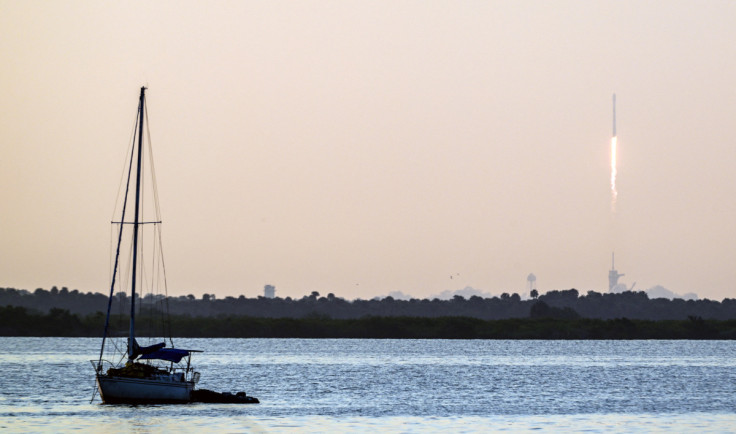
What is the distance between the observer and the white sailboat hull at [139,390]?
245 feet

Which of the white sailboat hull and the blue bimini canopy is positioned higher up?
the blue bimini canopy

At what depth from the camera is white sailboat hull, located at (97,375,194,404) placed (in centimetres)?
7462

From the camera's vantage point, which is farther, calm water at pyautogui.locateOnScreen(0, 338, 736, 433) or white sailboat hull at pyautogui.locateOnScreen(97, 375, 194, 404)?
white sailboat hull at pyautogui.locateOnScreen(97, 375, 194, 404)

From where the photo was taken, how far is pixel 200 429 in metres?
66.1

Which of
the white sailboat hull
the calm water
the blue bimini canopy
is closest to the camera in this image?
the calm water

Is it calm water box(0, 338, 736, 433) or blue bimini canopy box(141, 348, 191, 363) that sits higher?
blue bimini canopy box(141, 348, 191, 363)

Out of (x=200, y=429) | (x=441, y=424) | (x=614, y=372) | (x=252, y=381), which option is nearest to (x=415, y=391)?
(x=252, y=381)

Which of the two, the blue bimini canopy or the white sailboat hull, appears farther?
the blue bimini canopy

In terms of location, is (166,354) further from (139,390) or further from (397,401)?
(397,401)

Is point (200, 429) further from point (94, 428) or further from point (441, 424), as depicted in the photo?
point (441, 424)

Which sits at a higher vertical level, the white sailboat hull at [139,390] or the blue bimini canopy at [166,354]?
the blue bimini canopy at [166,354]

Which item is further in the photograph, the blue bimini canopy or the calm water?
the blue bimini canopy

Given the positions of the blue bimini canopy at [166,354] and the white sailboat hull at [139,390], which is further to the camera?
the blue bimini canopy at [166,354]

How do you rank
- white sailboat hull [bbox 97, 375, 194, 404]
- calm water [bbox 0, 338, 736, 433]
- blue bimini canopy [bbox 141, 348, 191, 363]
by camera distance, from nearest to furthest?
1. calm water [bbox 0, 338, 736, 433]
2. white sailboat hull [bbox 97, 375, 194, 404]
3. blue bimini canopy [bbox 141, 348, 191, 363]
